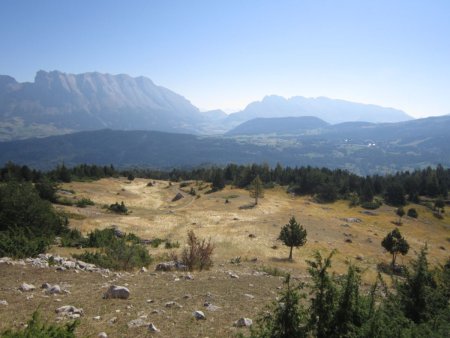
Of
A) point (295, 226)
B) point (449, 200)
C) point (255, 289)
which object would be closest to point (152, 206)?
point (295, 226)

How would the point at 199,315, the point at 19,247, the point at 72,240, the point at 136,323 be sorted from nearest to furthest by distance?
the point at 136,323
the point at 199,315
the point at 19,247
the point at 72,240

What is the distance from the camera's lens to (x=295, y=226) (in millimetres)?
39875

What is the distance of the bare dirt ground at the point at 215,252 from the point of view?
1252 centimetres

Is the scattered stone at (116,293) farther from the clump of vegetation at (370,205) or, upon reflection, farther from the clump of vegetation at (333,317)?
the clump of vegetation at (370,205)

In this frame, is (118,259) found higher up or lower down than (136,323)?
lower down

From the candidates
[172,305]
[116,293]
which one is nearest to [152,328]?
[172,305]

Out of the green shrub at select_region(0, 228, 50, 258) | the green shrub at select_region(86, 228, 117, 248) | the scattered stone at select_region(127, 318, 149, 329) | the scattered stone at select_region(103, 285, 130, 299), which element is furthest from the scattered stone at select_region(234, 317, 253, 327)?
the green shrub at select_region(86, 228, 117, 248)

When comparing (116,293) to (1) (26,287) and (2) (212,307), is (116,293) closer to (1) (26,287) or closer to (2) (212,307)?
(1) (26,287)

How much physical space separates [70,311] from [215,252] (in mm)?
24507

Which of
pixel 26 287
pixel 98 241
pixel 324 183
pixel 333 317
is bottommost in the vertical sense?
pixel 324 183

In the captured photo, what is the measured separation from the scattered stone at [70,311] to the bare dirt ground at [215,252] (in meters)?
0.24

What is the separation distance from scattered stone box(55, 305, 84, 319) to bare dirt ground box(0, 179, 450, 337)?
24cm

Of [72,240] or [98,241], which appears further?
[98,241]

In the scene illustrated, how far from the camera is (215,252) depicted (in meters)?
35.8
